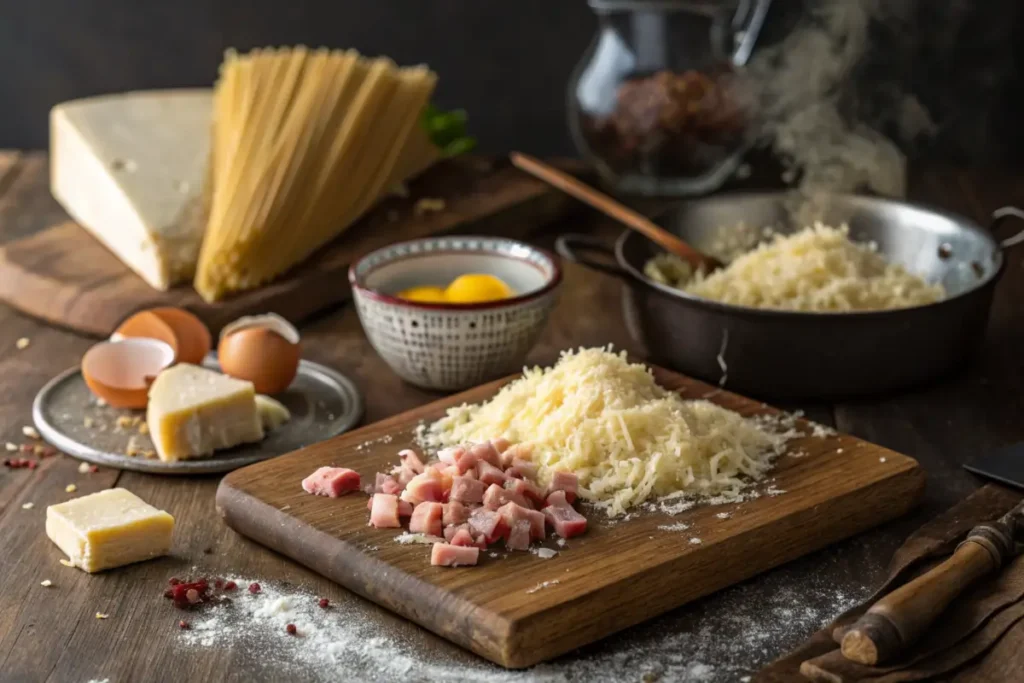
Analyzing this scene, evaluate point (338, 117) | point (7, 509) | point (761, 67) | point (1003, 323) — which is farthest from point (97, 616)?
point (761, 67)

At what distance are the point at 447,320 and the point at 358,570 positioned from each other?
2.43 ft

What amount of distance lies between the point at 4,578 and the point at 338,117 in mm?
1654

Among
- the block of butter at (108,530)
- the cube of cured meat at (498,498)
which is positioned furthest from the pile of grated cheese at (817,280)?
the block of butter at (108,530)

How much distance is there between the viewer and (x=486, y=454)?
198 centimetres

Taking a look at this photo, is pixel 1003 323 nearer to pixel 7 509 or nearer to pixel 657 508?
pixel 657 508

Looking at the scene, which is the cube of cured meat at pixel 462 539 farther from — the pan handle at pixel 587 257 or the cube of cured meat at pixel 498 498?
the pan handle at pixel 587 257

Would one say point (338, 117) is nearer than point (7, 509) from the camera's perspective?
No

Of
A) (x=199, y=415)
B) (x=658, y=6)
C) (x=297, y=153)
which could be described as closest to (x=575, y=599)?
(x=199, y=415)

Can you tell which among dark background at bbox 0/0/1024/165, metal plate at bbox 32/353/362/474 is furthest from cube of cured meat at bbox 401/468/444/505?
dark background at bbox 0/0/1024/165

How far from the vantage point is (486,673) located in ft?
5.50

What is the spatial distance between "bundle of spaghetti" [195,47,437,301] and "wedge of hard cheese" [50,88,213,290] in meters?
0.05

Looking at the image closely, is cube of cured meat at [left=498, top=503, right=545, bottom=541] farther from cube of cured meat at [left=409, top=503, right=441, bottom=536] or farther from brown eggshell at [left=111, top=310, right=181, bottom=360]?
brown eggshell at [left=111, top=310, right=181, bottom=360]

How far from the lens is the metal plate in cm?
223

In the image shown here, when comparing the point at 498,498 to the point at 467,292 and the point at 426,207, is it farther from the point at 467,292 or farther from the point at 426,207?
the point at 426,207
